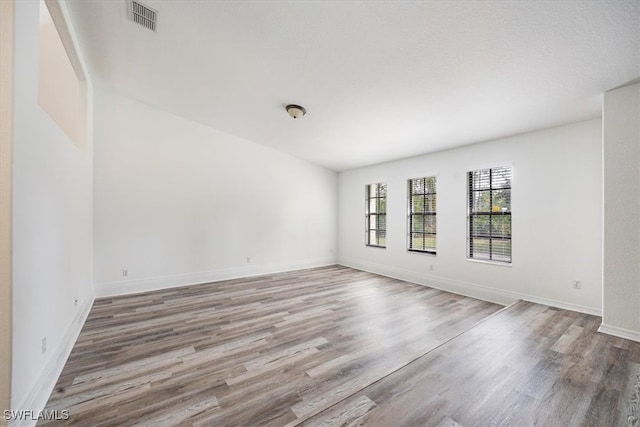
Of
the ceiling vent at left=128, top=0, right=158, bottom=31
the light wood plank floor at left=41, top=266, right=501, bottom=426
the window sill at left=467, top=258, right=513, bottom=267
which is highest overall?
the ceiling vent at left=128, top=0, right=158, bottom=31

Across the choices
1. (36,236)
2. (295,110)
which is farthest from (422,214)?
(36,236)

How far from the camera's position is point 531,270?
146 inches

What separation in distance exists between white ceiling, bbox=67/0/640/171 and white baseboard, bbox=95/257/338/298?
3113 mm

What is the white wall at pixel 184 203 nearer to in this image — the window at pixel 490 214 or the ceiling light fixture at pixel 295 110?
the ceiling light fixture at pixel 295 110

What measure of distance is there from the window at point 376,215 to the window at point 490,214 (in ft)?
6.63

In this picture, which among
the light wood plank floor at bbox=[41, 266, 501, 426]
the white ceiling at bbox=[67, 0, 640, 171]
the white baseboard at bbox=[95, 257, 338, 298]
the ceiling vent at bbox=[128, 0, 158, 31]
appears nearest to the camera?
the light wood plank floor at bbox=[41, 266, 501, 426]

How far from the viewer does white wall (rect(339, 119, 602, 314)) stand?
10.7 feet

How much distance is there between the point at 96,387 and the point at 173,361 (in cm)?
52

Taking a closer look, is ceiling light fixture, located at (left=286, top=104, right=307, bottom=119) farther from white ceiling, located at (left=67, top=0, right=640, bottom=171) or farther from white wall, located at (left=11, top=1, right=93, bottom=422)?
white wall, located at (left=11, top=1, right=93, bottom=422)

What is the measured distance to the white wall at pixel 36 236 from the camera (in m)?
1.46

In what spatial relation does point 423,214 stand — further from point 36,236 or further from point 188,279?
point 36,236

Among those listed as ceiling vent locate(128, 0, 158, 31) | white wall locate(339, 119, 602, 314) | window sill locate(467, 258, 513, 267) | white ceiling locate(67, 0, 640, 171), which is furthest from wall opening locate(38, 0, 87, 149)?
window sill locate(467, 258, 513, 267)

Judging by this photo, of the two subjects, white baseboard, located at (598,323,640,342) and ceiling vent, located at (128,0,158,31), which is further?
white baseboard, located at (598,323,640,342)

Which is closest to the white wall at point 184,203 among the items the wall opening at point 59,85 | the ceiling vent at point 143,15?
the wall opening at point 59,85
